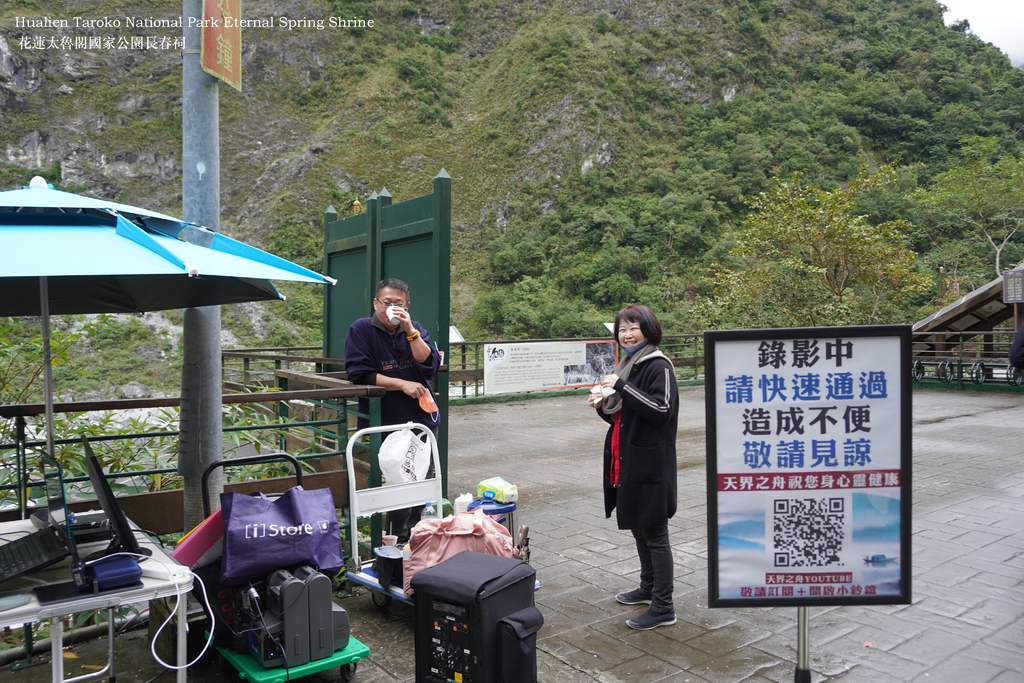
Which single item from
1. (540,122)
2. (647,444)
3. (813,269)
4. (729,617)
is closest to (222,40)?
(647,444)

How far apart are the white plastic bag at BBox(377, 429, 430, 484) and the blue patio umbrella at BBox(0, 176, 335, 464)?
40.7 inches

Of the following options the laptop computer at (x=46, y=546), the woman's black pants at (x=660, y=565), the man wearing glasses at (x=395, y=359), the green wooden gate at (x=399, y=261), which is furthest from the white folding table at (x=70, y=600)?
the woman's black pants at (x=660, y=565)

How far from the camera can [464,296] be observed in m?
44.2

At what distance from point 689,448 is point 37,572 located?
7821mm

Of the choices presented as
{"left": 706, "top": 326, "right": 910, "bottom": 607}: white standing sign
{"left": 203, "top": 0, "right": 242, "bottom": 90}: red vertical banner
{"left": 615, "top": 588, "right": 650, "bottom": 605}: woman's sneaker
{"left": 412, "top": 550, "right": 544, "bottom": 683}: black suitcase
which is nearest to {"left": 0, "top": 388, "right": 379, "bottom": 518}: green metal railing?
{"left": 412, "top": 550, "right": 544, "bottom": 683}: black suitcase

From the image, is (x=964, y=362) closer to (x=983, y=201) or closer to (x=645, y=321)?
(x=645, y=321)

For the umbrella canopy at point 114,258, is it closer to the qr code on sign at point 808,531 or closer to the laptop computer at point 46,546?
the laptop computer at point 46,546

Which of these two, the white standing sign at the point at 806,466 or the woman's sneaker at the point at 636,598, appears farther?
the woman's sneaker at the point at 636,598

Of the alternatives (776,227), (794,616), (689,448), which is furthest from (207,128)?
(776,227)

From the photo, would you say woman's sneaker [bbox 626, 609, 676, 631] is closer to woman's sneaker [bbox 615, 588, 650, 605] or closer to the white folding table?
woman's sneaker [bbox 615, 588, 650, 605]

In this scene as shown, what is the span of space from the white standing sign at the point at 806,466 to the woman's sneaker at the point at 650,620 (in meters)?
1.30

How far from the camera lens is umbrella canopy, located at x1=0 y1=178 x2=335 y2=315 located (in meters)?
2.26

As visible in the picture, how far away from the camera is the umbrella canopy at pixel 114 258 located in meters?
2.26

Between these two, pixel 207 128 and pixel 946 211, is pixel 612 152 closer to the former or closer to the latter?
pixel 946 211
